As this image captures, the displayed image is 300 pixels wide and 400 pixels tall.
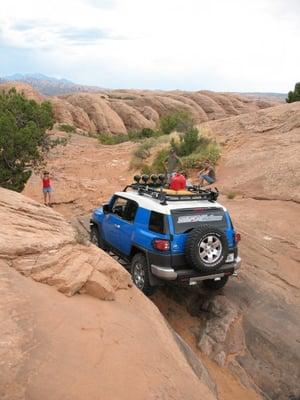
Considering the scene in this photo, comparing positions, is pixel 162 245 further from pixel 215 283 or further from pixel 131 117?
pixel 131 117

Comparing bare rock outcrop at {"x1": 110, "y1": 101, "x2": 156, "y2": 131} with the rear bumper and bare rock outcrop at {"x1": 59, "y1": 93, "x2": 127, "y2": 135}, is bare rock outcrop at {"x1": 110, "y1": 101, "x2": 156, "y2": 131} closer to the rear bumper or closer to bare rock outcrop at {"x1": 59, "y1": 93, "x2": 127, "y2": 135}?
bare rock outcrop at {"x1": 59, "y1": 93, "x2": 127, "y2": 135}

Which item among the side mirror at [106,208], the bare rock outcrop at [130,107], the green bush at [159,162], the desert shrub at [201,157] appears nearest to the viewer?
the side mirror at [106,208]

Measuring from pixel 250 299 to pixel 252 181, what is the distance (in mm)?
8170

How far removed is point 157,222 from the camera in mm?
7512

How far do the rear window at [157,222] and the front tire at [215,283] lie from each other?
143cm

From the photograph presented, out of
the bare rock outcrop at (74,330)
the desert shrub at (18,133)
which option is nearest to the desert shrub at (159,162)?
the desert shrub at (18,133)

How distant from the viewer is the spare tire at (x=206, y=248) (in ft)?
23.0

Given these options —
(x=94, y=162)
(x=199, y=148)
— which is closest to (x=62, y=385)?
(x=199, y=148)

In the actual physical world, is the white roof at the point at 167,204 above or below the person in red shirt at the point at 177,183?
below

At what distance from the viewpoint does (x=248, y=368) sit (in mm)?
Answer: 6605

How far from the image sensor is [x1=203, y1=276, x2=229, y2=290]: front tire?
806 cm

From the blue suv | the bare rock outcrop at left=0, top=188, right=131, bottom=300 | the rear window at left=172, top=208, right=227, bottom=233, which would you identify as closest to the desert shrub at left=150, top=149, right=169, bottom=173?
the blue suv

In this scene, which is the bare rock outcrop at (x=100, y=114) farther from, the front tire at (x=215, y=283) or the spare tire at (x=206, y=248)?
the spare tire at (x=206, y=248)

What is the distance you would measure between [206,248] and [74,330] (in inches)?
131
